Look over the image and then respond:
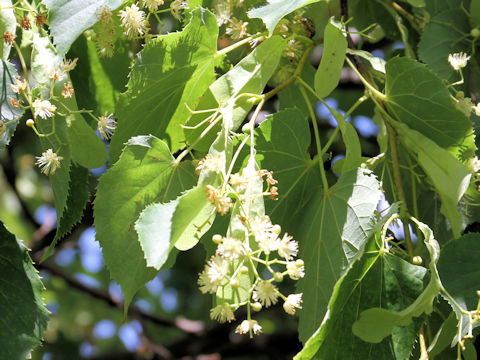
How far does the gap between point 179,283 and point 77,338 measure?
73 centimetres

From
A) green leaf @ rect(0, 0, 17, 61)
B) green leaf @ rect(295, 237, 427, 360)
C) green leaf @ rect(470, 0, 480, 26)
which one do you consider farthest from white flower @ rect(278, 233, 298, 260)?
green leaf @ rect(470, 0, 480, 26)

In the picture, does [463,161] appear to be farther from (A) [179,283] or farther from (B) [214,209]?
(A) [179,283]

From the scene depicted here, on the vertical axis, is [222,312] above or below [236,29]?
below

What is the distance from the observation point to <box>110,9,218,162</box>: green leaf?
3.82ft

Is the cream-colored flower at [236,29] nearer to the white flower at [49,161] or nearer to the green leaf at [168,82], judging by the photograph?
the green leaf at [168,82]

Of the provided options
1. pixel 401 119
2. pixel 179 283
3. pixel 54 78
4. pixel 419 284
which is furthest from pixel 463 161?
pixel 179 283

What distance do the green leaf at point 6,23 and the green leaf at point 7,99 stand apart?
22 millimetres

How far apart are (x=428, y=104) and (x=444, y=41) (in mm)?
430

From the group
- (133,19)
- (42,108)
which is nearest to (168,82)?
(133,19)

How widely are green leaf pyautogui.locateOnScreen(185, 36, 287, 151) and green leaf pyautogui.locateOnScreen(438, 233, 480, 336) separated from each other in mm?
475

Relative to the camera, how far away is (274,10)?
1117 millimetres

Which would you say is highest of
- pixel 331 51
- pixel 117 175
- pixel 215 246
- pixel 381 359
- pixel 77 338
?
pixel 331 51

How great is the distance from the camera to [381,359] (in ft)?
3.42

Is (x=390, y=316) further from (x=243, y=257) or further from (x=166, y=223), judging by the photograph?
(x=166, y=223)
